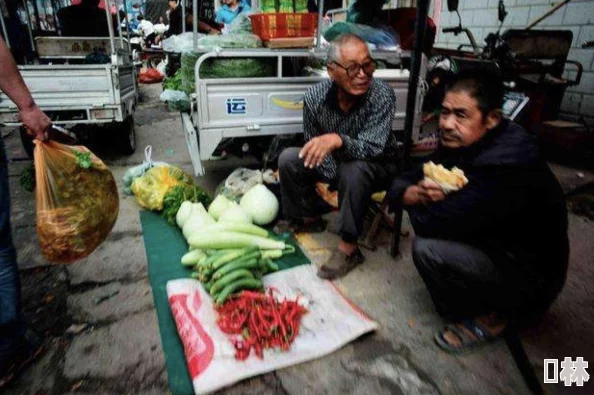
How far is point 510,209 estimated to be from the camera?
6.23 feet

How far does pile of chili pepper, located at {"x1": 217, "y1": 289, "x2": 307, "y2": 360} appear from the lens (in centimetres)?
211

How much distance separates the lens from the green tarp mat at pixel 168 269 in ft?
6.66

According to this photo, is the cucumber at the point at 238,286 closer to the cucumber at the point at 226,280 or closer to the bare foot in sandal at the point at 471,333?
the cucumber at the point at 226,280

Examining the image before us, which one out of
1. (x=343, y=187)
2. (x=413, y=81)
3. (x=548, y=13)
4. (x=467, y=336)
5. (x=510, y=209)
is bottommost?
(x=467, y=336)

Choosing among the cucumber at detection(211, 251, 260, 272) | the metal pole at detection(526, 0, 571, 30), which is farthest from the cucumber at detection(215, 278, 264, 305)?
the metal pole at detection(526, 0, 571, 30)

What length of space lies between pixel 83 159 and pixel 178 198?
1.39m

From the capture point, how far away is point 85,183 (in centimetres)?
232

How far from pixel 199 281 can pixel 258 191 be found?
1144 millimetres

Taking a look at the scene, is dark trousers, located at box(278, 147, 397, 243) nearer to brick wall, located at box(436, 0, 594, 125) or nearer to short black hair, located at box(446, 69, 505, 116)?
short black hair, located at box(446, 69, 505, 116)

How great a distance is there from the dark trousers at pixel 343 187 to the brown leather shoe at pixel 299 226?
14 cm

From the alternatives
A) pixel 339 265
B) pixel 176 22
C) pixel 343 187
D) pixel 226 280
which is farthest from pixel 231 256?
pixel 176 22

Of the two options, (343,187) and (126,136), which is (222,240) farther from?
(126,136)

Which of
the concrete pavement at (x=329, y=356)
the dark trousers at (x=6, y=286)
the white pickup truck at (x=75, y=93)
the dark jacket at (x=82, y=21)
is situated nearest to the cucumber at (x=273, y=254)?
the concrete pavement at (x=329, y=356)

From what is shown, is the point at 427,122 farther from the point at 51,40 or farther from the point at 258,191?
the point at 51,40
